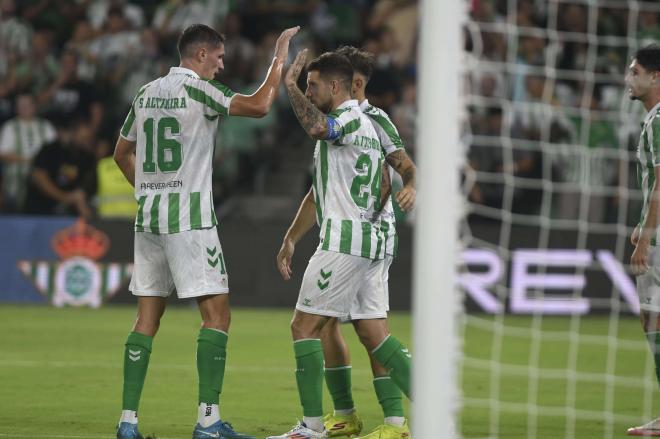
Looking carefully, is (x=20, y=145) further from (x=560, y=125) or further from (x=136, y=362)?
(x=136, y=362)

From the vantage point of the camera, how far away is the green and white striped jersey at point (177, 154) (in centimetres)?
648

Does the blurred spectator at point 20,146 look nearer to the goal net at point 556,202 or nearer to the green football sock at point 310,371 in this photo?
the goal net at point 556,202

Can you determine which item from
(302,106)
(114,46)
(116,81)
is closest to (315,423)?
(302,106)

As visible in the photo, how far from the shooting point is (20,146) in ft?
52.3

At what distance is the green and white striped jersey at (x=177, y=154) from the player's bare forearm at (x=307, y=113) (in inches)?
19.1

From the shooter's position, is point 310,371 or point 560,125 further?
point 560,125

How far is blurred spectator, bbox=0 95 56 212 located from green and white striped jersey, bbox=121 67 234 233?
380 inches

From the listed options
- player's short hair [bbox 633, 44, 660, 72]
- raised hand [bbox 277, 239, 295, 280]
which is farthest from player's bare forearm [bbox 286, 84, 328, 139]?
player's short hair [bbox 633, 44, 660, 72]

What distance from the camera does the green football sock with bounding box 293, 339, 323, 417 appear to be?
253 inches

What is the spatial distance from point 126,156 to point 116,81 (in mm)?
10285

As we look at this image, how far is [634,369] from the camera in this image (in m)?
10.2

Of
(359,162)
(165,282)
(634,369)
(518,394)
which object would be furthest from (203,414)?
(634,369)

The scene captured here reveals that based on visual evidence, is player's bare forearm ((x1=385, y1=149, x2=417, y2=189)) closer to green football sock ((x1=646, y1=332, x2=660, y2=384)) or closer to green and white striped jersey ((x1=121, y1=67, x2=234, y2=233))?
green and white striped jersey ((x1=121, y1=67, x2=234, y2=233))

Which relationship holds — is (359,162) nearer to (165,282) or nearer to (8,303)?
(165,282)
